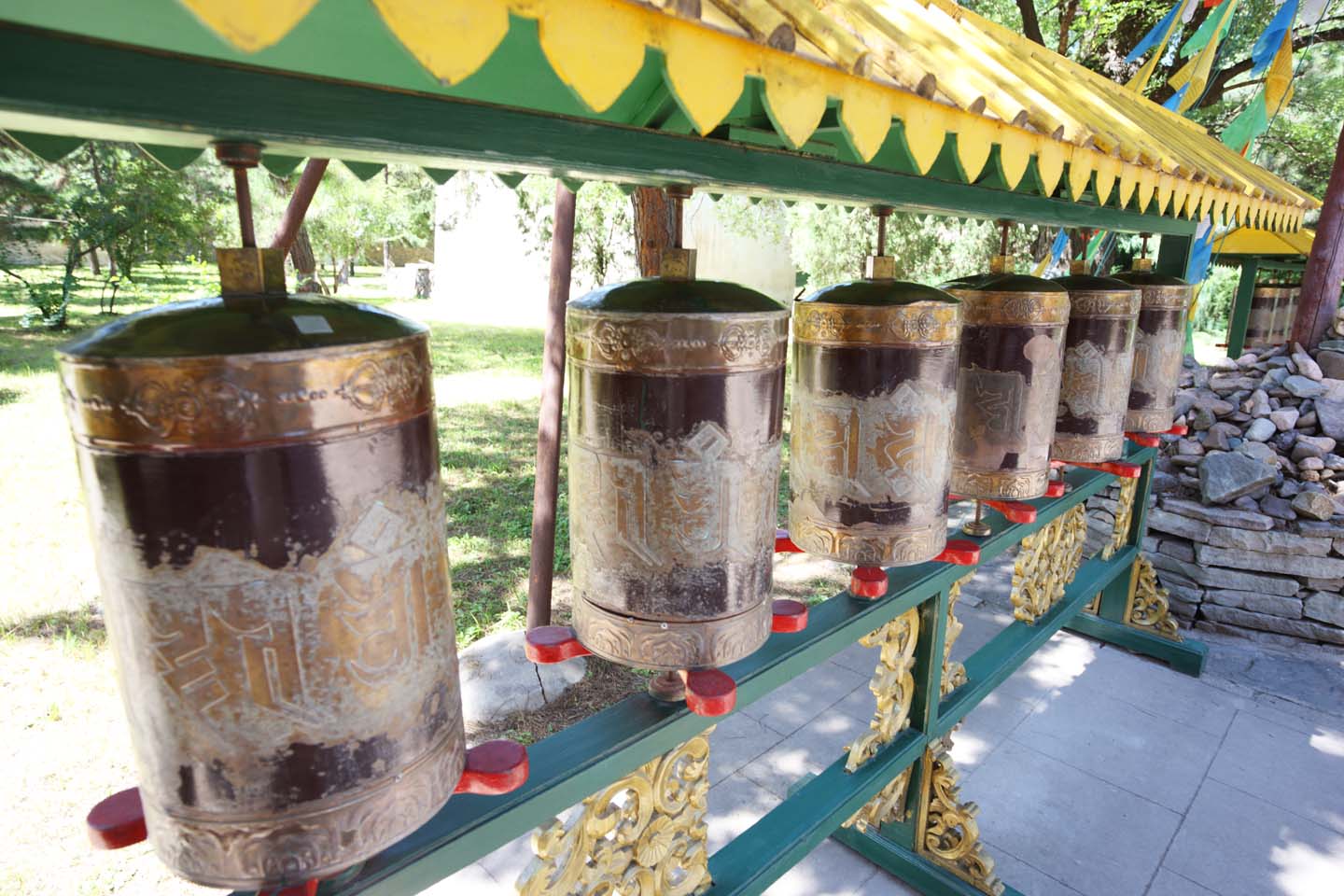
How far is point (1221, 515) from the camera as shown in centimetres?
497

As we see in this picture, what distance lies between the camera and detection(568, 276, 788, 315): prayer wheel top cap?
4.23 ft

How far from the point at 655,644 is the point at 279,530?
0.74 metres

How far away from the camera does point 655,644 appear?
142 cm

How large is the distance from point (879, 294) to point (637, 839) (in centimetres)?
139

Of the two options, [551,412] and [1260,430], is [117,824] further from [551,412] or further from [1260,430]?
[1260,430]

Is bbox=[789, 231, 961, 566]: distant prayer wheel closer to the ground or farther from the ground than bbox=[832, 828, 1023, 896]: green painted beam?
farther from the ground

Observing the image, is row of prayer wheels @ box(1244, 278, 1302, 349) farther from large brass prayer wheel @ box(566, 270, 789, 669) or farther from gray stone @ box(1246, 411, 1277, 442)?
large brass prayer wheel @ box(566, 270, 789, 669)

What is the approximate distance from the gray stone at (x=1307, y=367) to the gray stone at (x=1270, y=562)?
74.7 inches

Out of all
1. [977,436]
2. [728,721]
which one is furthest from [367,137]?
[728,721]

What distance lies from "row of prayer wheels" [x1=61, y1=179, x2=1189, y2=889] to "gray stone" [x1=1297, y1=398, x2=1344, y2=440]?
5.87 meters

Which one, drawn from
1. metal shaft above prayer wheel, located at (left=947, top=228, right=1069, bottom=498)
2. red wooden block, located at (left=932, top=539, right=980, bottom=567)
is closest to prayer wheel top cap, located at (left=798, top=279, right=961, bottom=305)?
metal shaft above prayer wheel, located at (left=947, top=228, right=1069, bottom=498)

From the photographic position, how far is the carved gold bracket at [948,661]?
9.18 ft

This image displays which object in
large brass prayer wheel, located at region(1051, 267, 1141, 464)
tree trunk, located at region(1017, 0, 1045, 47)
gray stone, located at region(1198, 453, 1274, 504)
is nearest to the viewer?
large brass prayer wheel, located at region(1051, 267, 1141, 464)

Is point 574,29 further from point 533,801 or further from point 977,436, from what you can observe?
point 977,436
